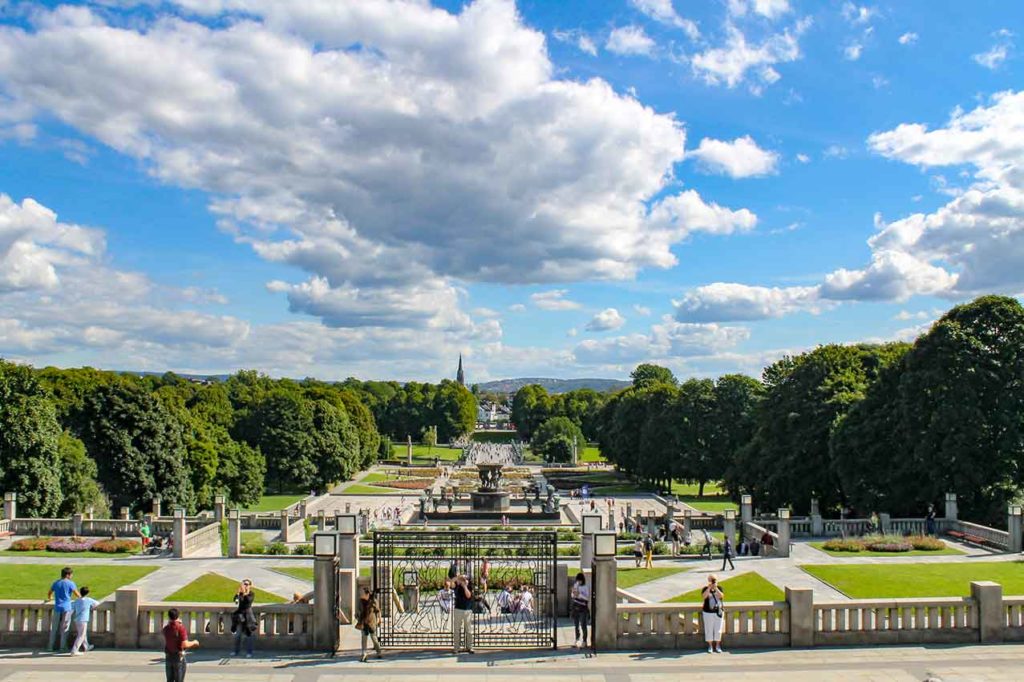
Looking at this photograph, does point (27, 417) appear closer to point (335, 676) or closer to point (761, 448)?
point (335, 676)

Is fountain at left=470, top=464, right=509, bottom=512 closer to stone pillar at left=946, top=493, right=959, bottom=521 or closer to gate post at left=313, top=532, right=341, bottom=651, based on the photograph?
stone pillar at left=946, top=493, right=959, bottom=521

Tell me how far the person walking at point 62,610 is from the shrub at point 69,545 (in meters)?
21.2

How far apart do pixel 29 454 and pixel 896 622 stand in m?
45.7

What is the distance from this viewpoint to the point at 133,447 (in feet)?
185

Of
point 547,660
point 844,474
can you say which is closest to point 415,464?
point 844,474

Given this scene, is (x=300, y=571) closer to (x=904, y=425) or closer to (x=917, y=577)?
(x=917, y=577)

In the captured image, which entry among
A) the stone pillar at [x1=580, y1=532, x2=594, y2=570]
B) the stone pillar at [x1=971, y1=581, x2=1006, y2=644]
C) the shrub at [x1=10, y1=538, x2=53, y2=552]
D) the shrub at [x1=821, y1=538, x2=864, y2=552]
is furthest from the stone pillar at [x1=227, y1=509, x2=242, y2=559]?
the stone pillar at [x1=971, y1=581, x2=1006, y2=644]

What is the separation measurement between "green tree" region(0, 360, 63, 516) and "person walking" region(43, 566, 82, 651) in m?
33.3

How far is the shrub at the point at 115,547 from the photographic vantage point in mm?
37469

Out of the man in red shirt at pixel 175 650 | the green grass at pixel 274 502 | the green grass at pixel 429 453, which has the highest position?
the man in red shirt at pixel 175 650

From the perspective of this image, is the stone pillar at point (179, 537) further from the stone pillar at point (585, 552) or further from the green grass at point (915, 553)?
the green grass at point (915, 553)

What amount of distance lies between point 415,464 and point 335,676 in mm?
112913

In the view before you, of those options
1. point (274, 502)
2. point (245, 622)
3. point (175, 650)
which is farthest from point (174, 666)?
point (274, 502)

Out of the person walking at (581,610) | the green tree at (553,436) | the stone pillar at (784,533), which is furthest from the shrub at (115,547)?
the green tree at (553,436)
